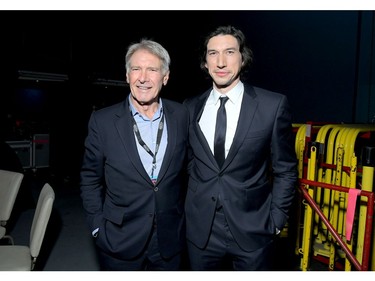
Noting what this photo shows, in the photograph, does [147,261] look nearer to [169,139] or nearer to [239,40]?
[169,139]

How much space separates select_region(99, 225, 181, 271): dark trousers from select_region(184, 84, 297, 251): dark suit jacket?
195mm

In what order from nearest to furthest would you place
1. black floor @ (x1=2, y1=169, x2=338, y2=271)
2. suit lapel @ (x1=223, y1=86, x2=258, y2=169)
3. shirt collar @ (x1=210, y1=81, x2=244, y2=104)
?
suit lapel @ (x1=223, y1=86, x2=258, y2=169)
shirt collar @ (x1=210, y1=81, x2=244, y2=104)
black floor @ (x1=2, y1=169, x2=338, y2=271)

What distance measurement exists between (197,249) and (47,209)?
49.3 inches

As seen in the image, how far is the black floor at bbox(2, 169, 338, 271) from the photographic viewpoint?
11.7 feet

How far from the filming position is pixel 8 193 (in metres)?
3.24

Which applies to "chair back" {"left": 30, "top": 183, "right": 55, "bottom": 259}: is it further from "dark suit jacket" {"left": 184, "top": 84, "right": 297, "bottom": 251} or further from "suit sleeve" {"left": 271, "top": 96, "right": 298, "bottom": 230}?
"suit sleeve" {"left": 271, "top": 96, "right": 298, "bottom": 230}

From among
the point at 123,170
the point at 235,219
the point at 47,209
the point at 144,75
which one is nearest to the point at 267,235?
the point at 235,219

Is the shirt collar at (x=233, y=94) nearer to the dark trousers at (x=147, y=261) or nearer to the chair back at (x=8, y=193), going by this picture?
the dark trousers at (x=147, y=261)

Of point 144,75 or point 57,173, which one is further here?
point 57,173

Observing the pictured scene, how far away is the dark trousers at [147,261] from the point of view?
1894 millimetres

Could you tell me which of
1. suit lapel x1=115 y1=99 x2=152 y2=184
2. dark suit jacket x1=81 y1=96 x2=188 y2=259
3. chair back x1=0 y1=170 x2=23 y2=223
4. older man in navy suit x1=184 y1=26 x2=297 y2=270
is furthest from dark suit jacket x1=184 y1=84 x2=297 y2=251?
chair back x1=0 y1=170 x2=23 y2=223

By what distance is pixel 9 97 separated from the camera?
9711mm

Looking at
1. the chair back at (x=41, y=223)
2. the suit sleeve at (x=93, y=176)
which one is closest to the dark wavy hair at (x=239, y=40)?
the suit sleeve at (x=93, y=176)

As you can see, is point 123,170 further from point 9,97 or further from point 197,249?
point 9,97
